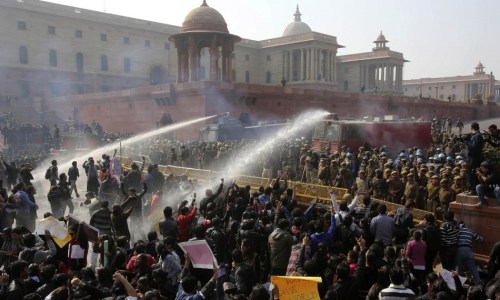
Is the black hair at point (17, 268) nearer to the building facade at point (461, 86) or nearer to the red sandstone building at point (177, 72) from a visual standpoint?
the red sandstone building at point (177, 72)

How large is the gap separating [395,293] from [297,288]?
114cm

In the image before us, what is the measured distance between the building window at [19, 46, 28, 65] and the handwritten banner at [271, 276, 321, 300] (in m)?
58.3

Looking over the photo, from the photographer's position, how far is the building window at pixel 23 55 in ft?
180

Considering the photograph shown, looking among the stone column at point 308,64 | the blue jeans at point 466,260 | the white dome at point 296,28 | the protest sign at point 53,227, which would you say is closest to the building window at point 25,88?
the stone column at point 308,64

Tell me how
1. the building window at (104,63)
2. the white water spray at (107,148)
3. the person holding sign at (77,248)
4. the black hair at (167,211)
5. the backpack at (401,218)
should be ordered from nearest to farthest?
the person holding sign at (77,248) → the black hair at (167,211) → the backpack at (401,218) → the white water spray at (107,148) → the building window at (104,63)

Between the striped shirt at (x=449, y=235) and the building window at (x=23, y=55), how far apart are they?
57.8m

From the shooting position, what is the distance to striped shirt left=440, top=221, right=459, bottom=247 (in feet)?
24.8

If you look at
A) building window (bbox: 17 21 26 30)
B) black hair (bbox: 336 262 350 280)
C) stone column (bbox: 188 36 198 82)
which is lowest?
black hair (bbox: 336 262 350 280)

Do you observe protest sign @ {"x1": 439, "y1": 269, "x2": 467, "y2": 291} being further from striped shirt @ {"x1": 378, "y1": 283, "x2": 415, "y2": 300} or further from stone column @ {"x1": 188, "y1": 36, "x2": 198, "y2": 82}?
stone column @ {"x1": 188, "y1": 36, "x2": 198, "y2": 82}

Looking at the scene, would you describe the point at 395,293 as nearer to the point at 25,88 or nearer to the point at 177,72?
the point at 177,72

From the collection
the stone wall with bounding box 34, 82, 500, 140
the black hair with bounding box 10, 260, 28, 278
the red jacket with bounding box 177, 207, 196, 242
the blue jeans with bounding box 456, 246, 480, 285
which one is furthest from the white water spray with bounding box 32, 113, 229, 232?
the blue jeans with bounding box 456, 246, 480, 285

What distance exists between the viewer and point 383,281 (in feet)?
18.4

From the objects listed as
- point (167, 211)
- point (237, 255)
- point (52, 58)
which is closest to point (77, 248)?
point (167, 211)

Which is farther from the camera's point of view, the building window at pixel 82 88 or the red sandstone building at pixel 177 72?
the building window at pixel 82 88
